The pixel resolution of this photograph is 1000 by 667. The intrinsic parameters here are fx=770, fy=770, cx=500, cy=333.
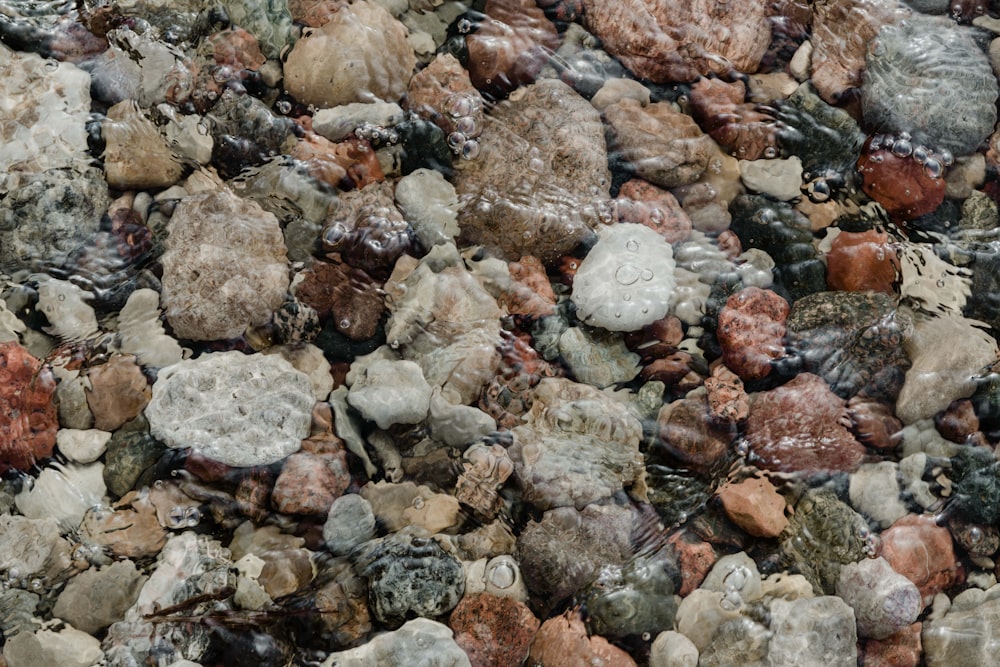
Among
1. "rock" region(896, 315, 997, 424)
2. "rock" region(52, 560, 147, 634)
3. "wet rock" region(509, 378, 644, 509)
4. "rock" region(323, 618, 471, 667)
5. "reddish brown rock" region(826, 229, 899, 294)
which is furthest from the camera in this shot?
"reddish brown rock" region(826, 229, 899, 294)

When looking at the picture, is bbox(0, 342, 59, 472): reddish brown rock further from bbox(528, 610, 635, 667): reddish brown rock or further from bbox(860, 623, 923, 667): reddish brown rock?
bbox(860, 623, 923, 667): reddish brown rock

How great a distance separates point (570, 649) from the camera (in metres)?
2.84

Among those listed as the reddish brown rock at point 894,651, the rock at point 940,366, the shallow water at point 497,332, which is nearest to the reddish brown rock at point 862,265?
the shallow water at point 497,332

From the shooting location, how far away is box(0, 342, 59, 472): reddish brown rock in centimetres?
307

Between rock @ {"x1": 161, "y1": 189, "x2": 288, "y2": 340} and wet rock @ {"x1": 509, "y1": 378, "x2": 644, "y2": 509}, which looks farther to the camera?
rock @ {"x1": 161, "y1": 189, "x2": 288, "y2": 340}

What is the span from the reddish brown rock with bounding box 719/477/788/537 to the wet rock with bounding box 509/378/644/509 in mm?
356

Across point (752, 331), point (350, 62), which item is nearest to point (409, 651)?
point (752, 331)

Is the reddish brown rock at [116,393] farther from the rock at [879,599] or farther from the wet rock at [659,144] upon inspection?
the rock at [879,599]

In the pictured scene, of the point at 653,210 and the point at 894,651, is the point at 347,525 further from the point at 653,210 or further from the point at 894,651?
the point at 894,651

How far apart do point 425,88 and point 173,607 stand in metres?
2.54

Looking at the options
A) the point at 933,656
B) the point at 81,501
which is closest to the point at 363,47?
the point at 81,501

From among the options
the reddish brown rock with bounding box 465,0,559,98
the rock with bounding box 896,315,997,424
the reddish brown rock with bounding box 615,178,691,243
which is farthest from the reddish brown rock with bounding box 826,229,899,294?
the reddish brown rock with bounding box 465,0,559,98

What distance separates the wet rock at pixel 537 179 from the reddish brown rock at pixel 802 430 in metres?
1.12

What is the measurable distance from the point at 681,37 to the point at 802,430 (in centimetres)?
202
